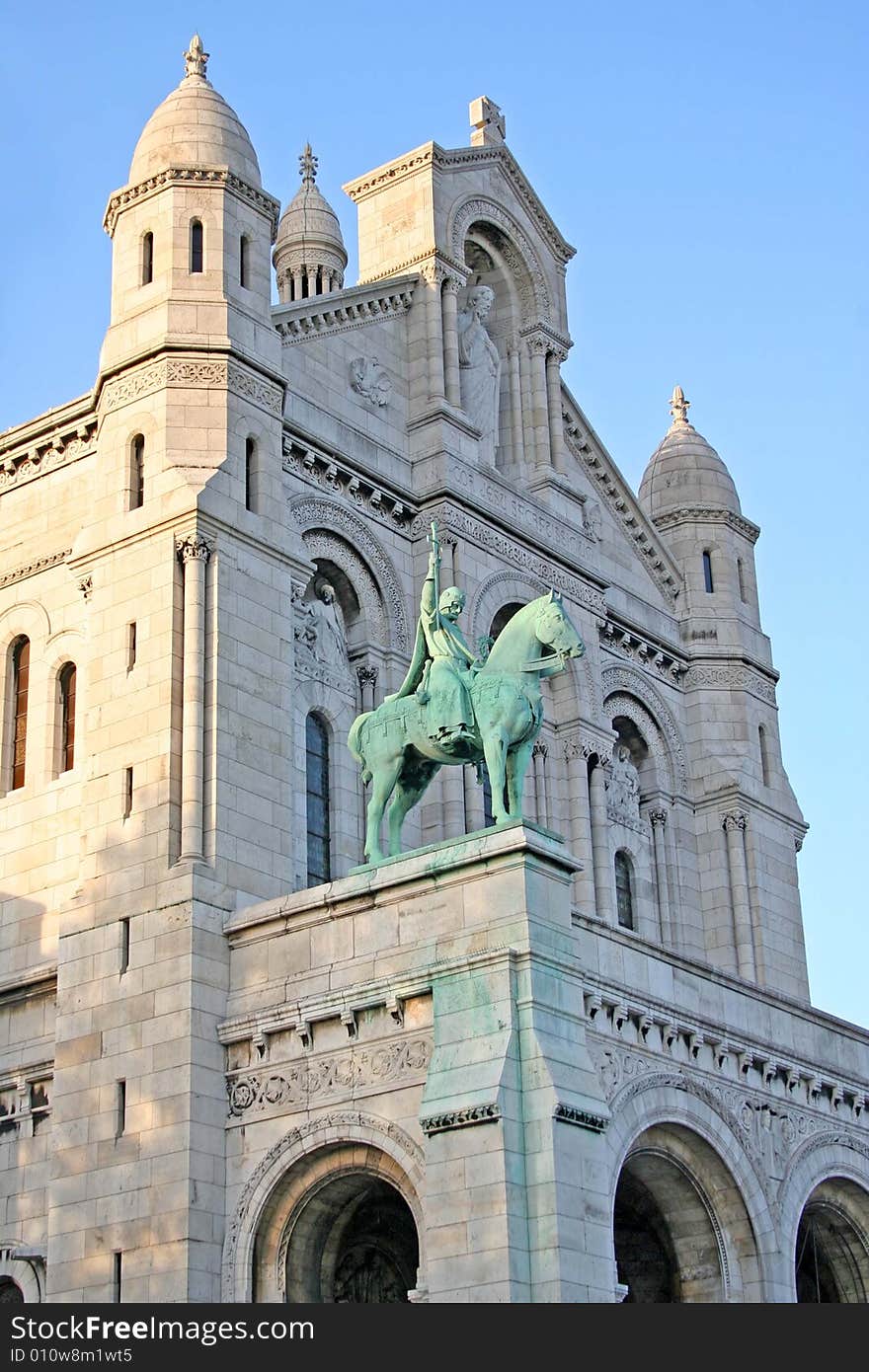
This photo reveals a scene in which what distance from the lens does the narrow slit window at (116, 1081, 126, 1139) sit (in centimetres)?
3469

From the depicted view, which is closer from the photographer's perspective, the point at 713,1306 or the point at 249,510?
the point at 713,1306

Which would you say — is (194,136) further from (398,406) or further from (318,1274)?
(318,1274)

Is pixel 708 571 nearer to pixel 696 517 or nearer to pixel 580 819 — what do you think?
pixel 696 517

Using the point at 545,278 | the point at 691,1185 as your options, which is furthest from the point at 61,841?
the point at 545,278

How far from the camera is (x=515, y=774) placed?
33969 millimetres

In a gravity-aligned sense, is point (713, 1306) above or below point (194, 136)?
below

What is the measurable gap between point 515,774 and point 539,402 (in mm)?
→ 17655

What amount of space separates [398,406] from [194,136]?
7.28 metres

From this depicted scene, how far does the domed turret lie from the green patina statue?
158ft

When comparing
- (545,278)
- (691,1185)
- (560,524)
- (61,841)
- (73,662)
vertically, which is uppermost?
(545,278)

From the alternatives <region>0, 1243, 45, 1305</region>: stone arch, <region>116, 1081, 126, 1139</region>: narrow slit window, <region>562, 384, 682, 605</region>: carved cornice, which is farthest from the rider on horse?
<region>562, 384, 682, 605</region>: carved cornice

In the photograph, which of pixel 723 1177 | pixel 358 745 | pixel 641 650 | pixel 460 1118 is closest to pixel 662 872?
pixel 641 650

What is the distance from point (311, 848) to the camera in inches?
1585

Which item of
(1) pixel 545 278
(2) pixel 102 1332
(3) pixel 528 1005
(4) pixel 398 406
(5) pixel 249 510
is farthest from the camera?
(1) pixel 545 278
